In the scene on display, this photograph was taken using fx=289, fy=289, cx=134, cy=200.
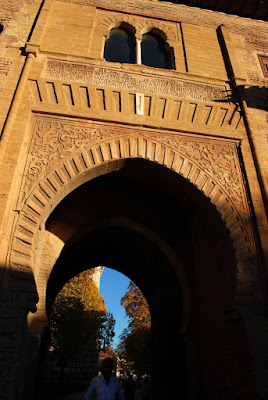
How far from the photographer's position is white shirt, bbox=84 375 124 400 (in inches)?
116

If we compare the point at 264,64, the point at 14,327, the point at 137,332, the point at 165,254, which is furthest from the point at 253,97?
the point at 137,332

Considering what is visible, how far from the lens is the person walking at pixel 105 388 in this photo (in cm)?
295

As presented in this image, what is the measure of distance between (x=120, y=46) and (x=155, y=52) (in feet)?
2.63

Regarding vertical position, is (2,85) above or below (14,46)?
below

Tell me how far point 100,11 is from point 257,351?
24.0 feet

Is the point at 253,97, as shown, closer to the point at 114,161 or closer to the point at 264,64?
the point at 264,64

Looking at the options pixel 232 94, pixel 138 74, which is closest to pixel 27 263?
pixel 138 74

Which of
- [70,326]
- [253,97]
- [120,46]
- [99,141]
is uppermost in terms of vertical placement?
[120,46]

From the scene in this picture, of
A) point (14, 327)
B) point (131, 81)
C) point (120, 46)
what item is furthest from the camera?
point (120, 46)

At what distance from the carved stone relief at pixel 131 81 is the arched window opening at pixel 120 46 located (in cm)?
98

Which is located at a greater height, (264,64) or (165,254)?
(264,64)

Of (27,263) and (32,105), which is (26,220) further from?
(32,105)

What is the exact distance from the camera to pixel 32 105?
15.4ft

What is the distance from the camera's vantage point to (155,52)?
657cm
